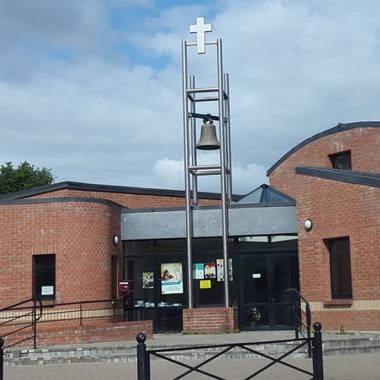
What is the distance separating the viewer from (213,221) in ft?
73.4

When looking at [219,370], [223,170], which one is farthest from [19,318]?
[219,370]

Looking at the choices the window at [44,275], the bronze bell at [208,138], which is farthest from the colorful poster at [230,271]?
the window at [44,275]

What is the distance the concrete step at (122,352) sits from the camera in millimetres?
15977

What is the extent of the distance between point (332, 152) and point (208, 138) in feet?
18.7

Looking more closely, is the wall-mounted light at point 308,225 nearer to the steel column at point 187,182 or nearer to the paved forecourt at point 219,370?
the steel column at point 187,182

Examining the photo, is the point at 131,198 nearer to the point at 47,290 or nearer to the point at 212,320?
the point at 47,290

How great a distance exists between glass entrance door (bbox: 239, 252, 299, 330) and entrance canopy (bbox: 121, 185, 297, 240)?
3.04ft

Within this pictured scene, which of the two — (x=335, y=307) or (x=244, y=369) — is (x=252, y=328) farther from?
(x=244, y=369)

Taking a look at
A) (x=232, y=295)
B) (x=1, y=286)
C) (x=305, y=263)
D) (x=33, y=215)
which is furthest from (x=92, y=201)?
(x=305, y=263)

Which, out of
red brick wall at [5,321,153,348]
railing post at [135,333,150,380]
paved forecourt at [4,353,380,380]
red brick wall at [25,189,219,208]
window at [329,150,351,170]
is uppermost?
window at [329,150,351,170]

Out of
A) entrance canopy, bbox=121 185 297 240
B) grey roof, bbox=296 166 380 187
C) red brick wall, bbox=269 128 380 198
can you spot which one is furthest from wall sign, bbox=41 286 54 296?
grey roof, bbox=296 166 380 187

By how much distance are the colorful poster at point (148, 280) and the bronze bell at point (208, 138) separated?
172 inches

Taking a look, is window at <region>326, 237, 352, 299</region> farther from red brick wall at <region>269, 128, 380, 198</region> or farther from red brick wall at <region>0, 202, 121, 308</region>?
red brick wall at <region>0, 202, 121, 308</region>

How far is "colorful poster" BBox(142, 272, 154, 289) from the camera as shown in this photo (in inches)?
914
